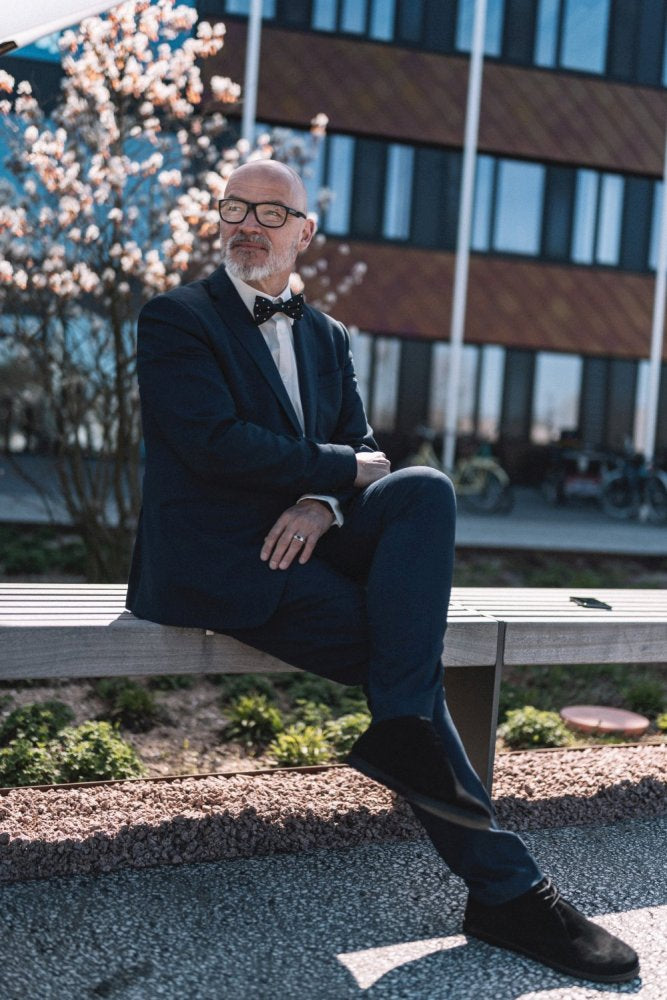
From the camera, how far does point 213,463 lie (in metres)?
2.89

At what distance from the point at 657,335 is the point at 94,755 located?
17.3m

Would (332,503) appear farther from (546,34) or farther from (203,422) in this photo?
(546,34)

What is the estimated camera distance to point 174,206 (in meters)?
6.91

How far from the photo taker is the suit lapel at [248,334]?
306 centimetres

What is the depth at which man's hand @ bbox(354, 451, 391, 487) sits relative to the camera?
3.10 meters

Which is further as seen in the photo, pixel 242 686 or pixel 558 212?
pixel 558 212

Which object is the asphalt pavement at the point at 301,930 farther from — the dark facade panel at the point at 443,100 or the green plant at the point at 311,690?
the dark facade panel at the point at 443,100

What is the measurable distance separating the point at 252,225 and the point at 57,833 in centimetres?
171

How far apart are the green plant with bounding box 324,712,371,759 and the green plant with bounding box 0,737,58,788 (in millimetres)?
1036

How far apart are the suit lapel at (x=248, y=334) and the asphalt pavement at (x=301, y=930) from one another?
1217 mm

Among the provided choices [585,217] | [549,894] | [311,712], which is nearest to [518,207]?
[585,217]

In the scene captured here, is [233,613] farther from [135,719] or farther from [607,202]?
[607,202]

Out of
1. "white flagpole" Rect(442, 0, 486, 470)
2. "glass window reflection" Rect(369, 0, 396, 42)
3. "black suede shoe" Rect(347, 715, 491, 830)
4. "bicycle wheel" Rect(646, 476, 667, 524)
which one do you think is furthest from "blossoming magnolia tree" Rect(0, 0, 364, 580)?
"glass window reflection" Rect(369, 0, 396, 42)

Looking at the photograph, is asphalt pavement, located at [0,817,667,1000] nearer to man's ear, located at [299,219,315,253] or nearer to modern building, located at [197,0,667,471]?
man's ear, located at [299,219,315,253]
